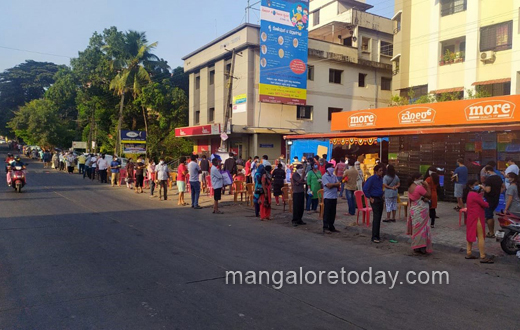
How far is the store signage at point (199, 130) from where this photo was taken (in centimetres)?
3002

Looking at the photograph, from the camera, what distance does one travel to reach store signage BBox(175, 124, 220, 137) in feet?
98.5

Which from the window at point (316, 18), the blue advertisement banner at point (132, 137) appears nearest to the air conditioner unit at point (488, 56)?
the window at point (316, 18)

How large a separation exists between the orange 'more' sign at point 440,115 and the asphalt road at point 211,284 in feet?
33.7

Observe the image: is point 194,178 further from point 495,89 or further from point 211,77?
point 211,77

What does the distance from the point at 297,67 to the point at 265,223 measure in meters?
19.8

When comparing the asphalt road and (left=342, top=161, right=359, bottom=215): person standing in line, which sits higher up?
(left=342, top=161, right=359, bottom=215): person standing in line

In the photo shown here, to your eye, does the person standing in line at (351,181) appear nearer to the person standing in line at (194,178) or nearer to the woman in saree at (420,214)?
the woman in saree at (420,214)

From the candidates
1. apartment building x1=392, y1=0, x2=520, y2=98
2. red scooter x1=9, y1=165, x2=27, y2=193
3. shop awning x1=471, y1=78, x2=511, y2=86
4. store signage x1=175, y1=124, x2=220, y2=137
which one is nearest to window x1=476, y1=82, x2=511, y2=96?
apartment building x1=392, y1=0, x2=520, y2=98

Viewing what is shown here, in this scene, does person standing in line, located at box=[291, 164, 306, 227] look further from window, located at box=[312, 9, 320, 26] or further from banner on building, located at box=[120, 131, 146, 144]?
window, located at box=[312, 9, 320, 26]

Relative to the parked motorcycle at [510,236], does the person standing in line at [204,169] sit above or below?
above

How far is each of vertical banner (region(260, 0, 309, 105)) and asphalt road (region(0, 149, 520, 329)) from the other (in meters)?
19.2

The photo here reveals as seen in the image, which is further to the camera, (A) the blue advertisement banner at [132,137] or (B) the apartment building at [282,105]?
(B) the apartment building at [282,105]

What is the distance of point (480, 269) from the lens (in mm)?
6863

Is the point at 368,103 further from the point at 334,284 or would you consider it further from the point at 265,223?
the point at 334,284
